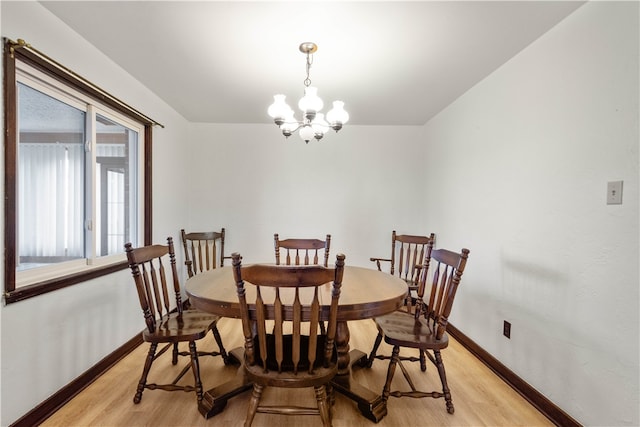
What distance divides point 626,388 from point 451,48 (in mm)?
2014

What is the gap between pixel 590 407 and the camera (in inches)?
57.1

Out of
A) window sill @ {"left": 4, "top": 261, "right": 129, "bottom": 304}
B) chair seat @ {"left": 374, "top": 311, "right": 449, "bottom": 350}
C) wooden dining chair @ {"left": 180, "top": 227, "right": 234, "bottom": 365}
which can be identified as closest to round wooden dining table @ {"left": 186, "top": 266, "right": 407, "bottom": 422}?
chair seat @ {"left": 374, "top": 311, "right": 449, "bottom": 350}

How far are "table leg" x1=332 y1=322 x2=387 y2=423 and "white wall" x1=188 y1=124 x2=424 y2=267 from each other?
5.96ft

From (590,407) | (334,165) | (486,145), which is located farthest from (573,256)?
(334,165)

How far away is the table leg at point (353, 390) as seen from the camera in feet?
5.25

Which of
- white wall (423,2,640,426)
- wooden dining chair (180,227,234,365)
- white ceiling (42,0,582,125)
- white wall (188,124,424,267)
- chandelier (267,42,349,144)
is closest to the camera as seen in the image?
white wall (423,2,640,426)

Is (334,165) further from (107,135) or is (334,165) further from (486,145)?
(107,135)

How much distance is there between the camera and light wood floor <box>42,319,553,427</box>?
1.59 metres

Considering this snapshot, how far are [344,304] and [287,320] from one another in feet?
0.93

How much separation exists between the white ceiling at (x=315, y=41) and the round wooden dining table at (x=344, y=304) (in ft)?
4.89

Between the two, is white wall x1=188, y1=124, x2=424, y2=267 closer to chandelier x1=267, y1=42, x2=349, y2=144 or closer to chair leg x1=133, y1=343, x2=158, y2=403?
chandelier x1=267, y1=42, x2=349, y2=144

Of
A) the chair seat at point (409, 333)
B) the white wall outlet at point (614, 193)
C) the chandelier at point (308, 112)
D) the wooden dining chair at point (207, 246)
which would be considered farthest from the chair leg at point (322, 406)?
the wooden dining chair at point (207, 246)

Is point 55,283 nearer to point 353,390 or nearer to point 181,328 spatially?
point 181,328

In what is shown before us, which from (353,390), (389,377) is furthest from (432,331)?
(353,390)
